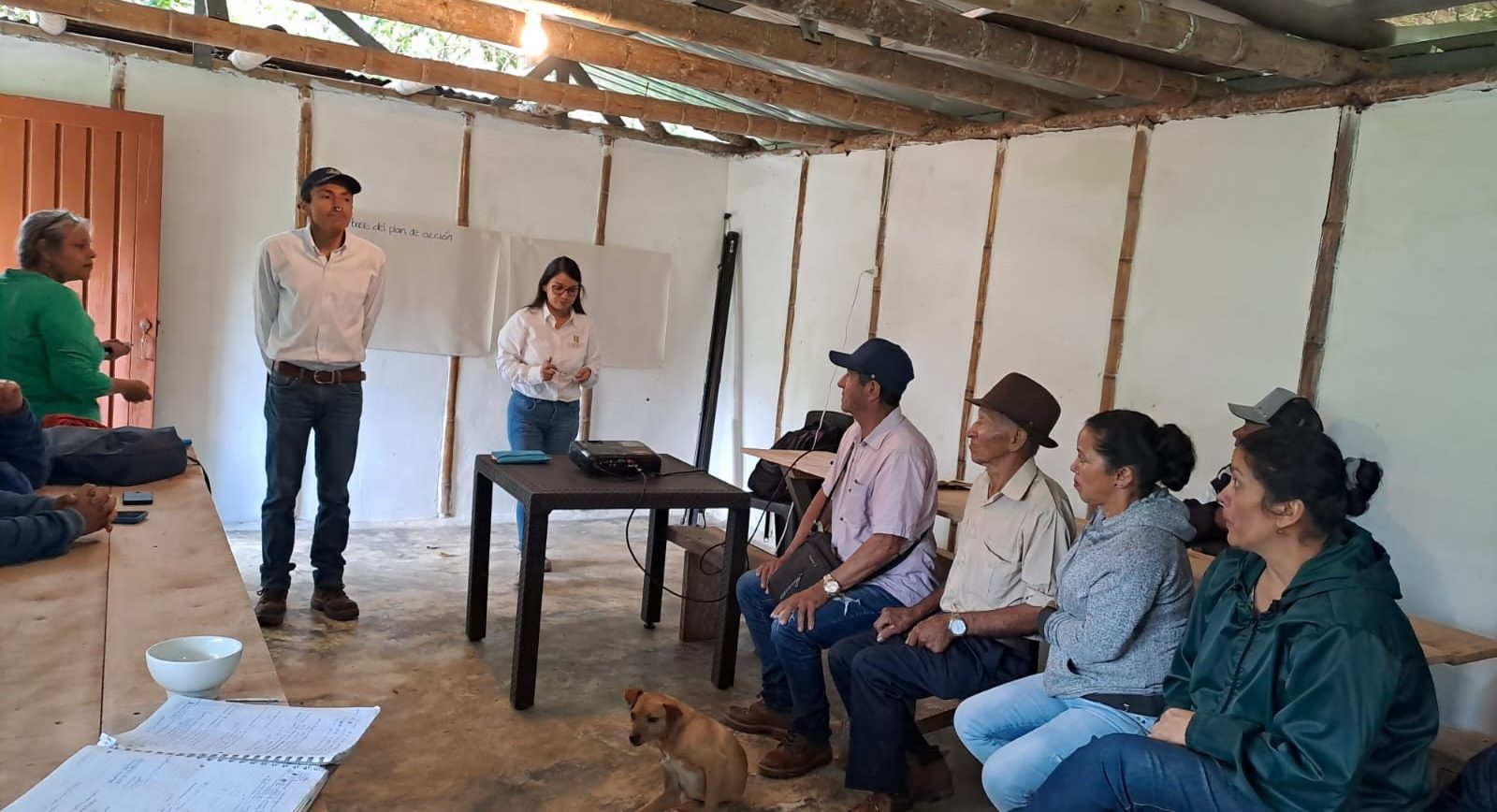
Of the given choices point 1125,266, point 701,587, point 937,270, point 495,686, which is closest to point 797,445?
point 937,270

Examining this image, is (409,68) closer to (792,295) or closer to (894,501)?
(792,295)

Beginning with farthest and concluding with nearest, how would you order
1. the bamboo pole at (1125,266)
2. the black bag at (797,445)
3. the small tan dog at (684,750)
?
1. the black bag at (797,445)
2. the bamboo pole at (1125,266)
3. the small tan dog at (684,750)

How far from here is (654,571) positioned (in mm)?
4277

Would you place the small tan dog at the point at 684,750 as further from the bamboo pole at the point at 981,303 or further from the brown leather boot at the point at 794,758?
the bamboo pole at the point at 981,303

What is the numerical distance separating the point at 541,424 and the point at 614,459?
1.46 meters

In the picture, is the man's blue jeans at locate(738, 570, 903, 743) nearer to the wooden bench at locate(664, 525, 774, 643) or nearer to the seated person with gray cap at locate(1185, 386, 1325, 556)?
the wooden bench at locate(664, 525, 774, 643)

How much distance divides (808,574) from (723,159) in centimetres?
403

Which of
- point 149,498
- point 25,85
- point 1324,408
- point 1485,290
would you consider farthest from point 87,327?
point 1485,290

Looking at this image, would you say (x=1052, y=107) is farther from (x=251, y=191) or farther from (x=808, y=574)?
(x=251, y=191)

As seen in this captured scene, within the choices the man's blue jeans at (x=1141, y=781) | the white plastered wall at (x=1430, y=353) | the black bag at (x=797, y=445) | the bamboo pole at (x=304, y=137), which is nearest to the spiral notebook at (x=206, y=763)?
the man's blue jeans at (x=1141, y=781)

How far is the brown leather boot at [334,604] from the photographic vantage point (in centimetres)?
398

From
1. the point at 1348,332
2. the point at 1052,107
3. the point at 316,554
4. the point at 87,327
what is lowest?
the point at 316,554

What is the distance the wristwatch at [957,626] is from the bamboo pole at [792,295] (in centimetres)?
348

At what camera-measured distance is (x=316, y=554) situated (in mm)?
4008
